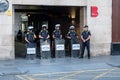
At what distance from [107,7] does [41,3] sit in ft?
12.5

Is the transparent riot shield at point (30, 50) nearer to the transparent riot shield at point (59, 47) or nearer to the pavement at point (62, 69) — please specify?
the pavement at point (62, 69)

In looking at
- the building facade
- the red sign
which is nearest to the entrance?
the building facade

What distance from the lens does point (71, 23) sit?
25125 mm

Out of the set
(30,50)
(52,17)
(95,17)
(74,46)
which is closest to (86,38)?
(74,46)

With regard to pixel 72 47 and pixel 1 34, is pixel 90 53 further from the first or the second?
pixel 1 34

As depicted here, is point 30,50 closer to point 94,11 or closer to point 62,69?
point 62,69

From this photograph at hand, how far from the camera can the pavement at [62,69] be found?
15.0 m

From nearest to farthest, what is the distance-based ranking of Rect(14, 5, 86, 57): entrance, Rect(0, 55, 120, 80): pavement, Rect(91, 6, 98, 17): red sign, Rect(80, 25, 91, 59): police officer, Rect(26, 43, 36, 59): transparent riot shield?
1. Rect(0, 55, 120, 80): pavement
2. Rect(26, 43, 36, 59): transparent riot shield
3. Rect(80, 25, 91, 59): police officer
4. Rect(91, 6, 98, 17): red sign
5. Rect(14, 5, 86, 57): entrance

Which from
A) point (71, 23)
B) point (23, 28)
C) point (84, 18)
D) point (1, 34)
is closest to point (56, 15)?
point (71, 23)

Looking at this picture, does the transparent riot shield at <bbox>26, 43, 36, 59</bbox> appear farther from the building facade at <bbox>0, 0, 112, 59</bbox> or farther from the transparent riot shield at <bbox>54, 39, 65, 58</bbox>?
the building facade at <bbox>0, 0, 112, 59</bbox>

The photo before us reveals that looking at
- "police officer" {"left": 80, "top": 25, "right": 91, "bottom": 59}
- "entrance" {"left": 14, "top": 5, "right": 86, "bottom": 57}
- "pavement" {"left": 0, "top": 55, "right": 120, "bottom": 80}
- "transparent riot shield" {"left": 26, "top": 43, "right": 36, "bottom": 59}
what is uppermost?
"entrance" {"left": 14, "top": 5, "right": 86, "bottom": 57}

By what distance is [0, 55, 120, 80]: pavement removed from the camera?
591 inches

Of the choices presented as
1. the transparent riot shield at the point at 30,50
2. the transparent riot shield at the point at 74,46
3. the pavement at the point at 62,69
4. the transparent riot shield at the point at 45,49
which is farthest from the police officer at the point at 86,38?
the transparent riot shield at the point at 30,50

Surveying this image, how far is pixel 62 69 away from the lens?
17094mm
